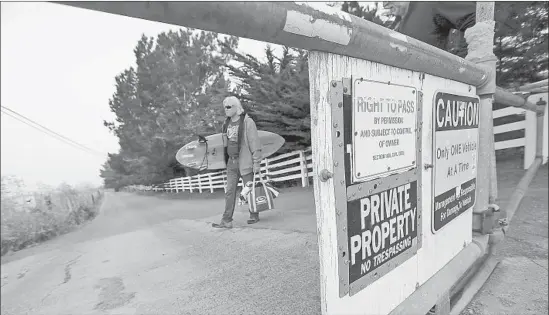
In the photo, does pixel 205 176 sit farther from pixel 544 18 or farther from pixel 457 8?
pixel 544 18

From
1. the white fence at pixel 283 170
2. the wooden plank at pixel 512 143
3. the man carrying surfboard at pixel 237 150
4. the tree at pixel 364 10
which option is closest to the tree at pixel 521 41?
the white fence at pixel 283 170

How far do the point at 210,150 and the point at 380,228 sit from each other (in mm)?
2361

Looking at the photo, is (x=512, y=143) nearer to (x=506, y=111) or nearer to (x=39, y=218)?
(x=506, y=111)

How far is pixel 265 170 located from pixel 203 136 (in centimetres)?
157

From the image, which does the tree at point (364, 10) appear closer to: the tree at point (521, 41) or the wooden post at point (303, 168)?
the tree at point (521, 41)

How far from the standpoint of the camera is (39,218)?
4293 mm

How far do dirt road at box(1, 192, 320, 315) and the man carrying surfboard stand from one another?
1.30ft

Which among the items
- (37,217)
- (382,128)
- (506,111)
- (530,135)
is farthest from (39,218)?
(506,111)

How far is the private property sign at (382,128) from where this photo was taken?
38.8 inches

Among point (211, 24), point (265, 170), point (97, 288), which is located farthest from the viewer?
point (265, 170)

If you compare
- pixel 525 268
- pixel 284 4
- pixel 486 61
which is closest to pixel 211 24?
pixel 284 4

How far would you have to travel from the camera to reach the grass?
3448 millimetres

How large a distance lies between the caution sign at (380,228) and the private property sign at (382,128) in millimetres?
109

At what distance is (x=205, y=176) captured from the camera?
4.61 metres
